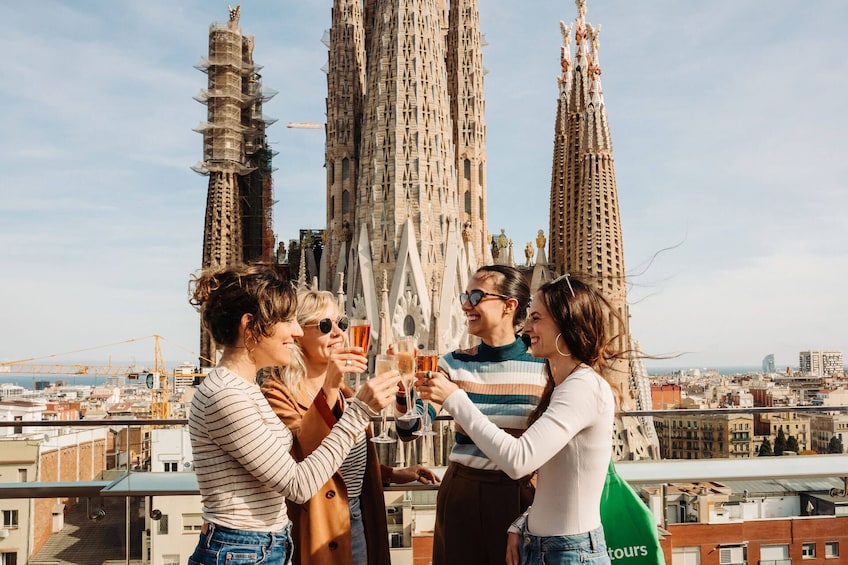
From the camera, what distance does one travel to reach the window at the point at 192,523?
333 centimetres

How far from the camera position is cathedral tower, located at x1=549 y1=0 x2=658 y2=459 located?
2780 centimetres

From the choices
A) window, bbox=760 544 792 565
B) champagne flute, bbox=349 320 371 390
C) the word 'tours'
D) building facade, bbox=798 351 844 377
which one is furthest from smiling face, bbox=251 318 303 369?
building facade, bbox=798 351 844 377

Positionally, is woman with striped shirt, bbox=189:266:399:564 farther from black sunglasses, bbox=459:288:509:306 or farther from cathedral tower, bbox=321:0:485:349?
cathedral tower, bbox=321:0:485:349

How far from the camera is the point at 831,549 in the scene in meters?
3.76

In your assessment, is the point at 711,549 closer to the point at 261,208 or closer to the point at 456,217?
the point at 456,217

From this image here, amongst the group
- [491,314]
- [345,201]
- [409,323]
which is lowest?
[491,314]

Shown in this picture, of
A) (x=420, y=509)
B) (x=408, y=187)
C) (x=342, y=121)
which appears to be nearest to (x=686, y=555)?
(x=420, y=509)

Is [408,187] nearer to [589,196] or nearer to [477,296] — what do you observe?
[589,196]

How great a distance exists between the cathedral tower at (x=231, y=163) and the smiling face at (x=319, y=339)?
30830 millimetres

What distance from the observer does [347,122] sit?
3238 cm

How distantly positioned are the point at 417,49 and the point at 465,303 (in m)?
27.3

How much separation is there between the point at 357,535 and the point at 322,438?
16.2 inches

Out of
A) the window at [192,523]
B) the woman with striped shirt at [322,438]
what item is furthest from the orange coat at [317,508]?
the window at [192,523]

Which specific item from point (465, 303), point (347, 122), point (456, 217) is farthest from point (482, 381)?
point (347, 122)
